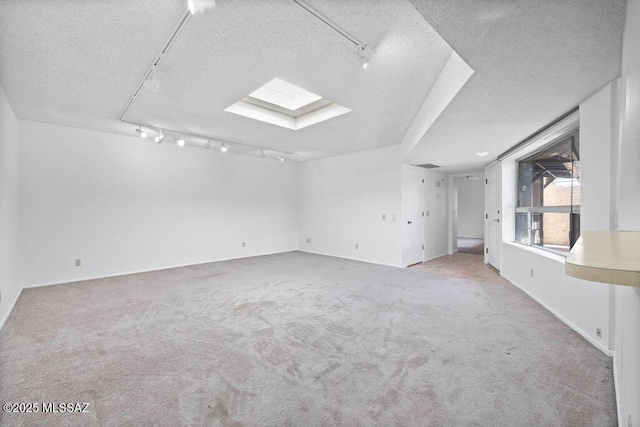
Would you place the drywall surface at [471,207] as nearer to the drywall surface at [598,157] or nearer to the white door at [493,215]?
the white door at [493,215]

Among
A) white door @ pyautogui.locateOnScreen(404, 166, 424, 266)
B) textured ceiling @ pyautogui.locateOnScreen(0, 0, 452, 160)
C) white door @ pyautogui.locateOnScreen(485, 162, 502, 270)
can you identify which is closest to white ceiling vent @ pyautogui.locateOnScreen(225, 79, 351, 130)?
textured ceiling @ pyautogui.locateOnScreen(0, 0, 452, 160)

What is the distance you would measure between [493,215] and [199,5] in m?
5.67

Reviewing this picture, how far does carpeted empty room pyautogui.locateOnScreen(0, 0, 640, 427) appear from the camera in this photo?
1.59 metres

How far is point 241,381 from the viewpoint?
6.28 feet

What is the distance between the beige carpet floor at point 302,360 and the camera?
5.32 ft

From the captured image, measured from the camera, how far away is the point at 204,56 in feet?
7.93

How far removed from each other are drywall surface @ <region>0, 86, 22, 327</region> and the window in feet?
20.6

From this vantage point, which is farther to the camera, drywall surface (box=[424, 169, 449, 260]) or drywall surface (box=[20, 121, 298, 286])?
drywall surface (box=[424, 169, 449, 260])

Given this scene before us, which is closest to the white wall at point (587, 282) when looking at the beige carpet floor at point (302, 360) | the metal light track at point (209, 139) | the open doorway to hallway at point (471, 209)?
the beige carpet floor at point (302, 360)

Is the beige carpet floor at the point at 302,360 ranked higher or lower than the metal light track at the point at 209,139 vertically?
lower

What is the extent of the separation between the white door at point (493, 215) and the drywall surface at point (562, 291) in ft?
2.43

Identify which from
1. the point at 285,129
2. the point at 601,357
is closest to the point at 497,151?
the point at 601,357

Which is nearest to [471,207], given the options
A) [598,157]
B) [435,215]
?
[435,215]

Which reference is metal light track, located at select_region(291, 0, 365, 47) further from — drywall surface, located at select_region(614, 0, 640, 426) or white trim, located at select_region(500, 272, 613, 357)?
white trim, located at select_region(500, 272, 613, 357)
